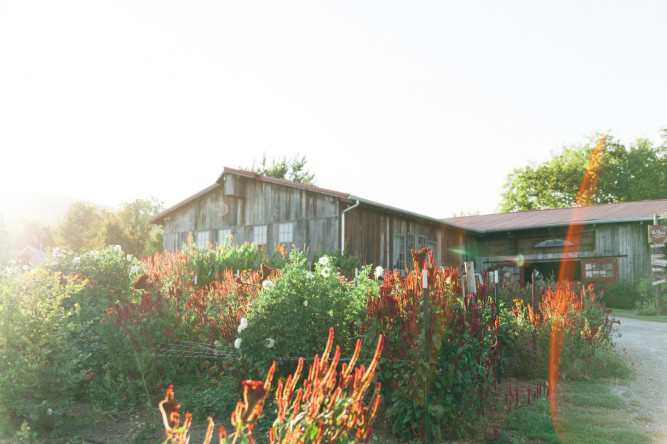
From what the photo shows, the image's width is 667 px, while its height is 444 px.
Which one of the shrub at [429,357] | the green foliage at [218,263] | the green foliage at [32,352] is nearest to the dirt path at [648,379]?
the shrub at [429,357]

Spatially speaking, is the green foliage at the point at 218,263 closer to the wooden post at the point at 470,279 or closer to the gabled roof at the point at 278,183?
the gabled roof at the point at 278,183

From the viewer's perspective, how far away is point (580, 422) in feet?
17.5

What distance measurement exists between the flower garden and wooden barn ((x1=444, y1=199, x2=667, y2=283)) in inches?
531

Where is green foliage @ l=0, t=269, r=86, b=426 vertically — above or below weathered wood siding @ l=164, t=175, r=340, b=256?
below

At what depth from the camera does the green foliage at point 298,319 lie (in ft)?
18.2

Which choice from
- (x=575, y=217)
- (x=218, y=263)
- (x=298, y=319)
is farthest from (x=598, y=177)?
(x=298, y=319)

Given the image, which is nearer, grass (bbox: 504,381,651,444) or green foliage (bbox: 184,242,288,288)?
grass (bbox: 504,381,651,444)

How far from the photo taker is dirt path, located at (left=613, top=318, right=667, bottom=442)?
557 cm

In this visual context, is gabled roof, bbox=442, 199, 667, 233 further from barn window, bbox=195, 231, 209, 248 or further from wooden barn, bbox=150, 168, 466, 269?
barn window, bbox=195, 231, 209, 248

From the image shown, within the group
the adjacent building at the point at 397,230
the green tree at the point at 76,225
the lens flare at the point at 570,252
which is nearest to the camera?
the lens flare at the point at 570,252

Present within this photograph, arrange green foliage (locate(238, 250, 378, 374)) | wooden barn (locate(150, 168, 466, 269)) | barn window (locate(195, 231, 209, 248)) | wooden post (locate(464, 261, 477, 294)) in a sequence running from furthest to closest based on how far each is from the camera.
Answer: barn window (locate(195, 231, 209, 248)) → wooden barn (locate(150, 168, 466, 269)) → wooden post (locate(464, 261, 477, 294)) → green foliage (locate(238, 250, 378, 374))

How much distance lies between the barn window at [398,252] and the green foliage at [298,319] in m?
12.1

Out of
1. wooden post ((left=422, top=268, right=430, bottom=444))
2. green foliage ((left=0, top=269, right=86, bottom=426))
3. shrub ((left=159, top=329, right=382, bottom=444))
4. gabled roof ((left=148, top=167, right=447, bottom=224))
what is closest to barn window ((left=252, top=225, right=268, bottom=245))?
gabled roof ((left=148, top=167, right=447, bottom=224))

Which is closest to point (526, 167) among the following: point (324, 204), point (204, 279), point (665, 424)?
point (324, 204)
